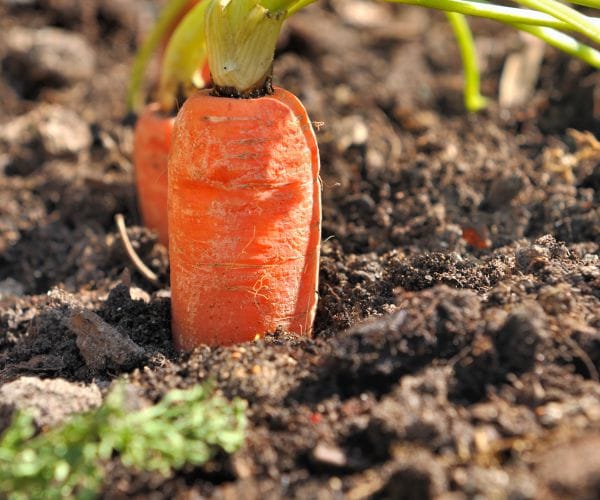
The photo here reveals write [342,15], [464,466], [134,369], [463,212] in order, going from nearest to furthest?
[464,466] → [134,369] → [463,212] → [342,15]

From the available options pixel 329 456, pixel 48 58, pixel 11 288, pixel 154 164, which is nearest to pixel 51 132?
pixel 48 58

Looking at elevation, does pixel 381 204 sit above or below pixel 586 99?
below

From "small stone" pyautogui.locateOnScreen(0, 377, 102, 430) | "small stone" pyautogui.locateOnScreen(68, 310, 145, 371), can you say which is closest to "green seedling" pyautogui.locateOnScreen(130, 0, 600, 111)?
"small stone" pyautogui.locateOnScreen(68, 310, 145, 371)

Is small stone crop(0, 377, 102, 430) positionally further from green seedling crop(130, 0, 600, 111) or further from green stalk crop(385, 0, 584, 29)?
green stalk crop(385, 0, 584, 29)

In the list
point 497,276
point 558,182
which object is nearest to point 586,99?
point 558,182

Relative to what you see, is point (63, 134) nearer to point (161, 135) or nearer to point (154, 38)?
point (154, 38)

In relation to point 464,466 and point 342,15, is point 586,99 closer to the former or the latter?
point 342,15
